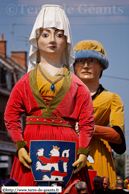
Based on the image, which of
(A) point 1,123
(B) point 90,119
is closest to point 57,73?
(B) point 90,119

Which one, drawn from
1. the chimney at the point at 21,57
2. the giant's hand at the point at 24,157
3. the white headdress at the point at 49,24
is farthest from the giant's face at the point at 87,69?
the chimney at the point at 21,57

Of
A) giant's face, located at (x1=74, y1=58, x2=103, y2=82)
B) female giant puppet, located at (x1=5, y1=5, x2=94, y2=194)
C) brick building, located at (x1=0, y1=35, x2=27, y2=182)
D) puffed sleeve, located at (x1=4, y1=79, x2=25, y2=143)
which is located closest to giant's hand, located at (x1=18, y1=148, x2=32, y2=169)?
female giant puppet, located at (x1=5, y1=5, x2=94, y2=194)

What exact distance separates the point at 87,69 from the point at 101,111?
0.65m

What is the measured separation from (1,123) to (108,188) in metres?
20.5

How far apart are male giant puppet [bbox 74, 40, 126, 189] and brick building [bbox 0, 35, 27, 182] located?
19287mm

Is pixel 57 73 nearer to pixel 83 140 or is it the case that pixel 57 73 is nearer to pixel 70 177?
pixel 83 140

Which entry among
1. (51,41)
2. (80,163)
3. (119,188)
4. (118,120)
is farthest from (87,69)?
(80,163)

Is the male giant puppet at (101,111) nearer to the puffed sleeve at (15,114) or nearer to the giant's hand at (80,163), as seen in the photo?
the giant's hand at (80,163)

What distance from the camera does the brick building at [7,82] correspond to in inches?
1043

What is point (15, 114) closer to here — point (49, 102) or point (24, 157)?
point (49, 102)

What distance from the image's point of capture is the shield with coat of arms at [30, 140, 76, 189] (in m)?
4.70

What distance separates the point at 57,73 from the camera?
5.16 metres

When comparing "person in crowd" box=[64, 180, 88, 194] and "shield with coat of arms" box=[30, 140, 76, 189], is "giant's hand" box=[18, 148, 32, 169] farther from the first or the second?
"person in crowd" box=[64, 180, 88, 194]

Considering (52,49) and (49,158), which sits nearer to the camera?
(49,158)
